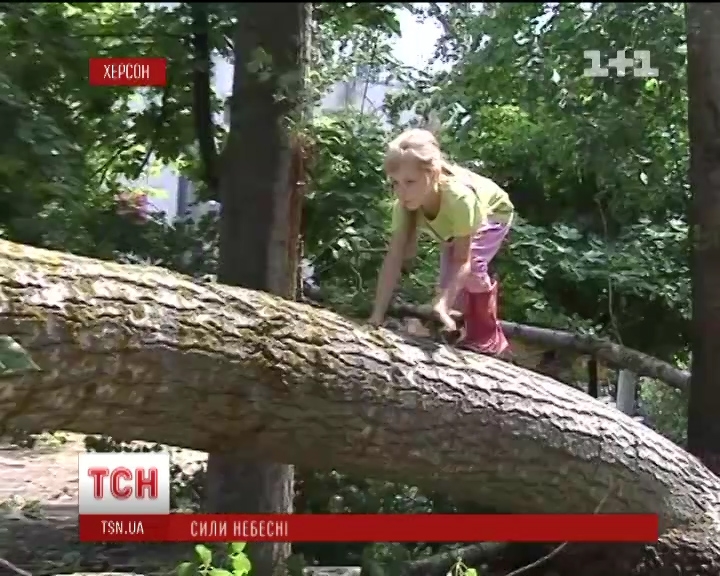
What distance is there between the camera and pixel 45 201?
0.93 metres

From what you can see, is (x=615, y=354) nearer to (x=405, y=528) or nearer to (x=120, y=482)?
(x=405, y=528)

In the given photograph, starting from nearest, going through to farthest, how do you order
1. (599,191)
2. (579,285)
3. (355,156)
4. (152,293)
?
1. (152,293)
2. (355,156)
3. (599,191)
4. (579,285)

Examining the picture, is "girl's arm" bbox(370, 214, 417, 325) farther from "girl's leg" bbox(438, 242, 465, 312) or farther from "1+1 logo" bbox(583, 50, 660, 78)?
"1+1 logo" bbox(583, 50, 660, 78)

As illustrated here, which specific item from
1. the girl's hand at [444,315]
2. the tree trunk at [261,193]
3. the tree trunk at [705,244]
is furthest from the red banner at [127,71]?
the tree trunk at [705,244]

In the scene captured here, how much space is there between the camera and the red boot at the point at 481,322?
1.00 meters

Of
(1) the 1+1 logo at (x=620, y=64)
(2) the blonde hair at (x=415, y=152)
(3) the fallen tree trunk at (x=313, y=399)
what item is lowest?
(3) the fallen tree trunk at (x=313, y=399)

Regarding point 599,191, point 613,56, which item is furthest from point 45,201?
point 599,191

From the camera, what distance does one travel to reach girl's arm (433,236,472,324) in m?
0.92

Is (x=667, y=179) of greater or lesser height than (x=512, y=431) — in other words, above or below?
above

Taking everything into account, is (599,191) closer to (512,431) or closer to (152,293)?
(512,431)

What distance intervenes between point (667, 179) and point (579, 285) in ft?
0.64

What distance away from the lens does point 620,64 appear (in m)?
1.02

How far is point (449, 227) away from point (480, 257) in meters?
0.09

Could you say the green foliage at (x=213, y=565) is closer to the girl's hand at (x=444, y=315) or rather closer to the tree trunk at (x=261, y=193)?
→ the tree trunk at (x=261, y=193)
